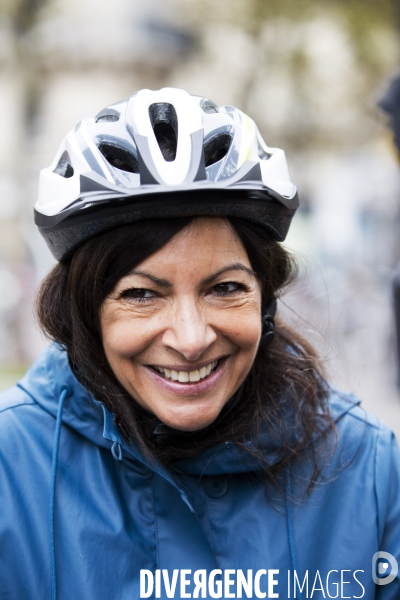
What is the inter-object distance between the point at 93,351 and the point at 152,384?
0.26 m

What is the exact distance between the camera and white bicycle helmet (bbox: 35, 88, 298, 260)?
232 cm

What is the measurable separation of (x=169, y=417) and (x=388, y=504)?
2.70ft

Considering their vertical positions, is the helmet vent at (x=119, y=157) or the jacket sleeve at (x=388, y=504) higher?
→ the helmet vent at (x=119, y=157)

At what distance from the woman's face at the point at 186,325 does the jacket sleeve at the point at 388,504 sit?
2.01 ft

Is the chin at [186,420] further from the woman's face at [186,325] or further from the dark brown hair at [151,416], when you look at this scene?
the dark brown hair at [151,416]

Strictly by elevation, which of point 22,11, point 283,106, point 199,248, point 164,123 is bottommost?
point 199,248

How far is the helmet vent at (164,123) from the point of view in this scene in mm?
2561

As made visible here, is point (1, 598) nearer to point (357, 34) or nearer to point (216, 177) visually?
point (216, 177)

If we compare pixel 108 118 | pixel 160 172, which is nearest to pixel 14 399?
pixel 160 172

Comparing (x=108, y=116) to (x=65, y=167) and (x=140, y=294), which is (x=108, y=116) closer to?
(x=65, y=167)

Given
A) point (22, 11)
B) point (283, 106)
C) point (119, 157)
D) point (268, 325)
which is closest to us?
point (119, 157)

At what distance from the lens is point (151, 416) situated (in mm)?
2570

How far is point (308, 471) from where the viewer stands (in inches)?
104

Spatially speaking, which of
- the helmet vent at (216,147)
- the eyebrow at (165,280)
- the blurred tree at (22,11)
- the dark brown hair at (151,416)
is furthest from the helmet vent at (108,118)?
the blurred tree at (22,11)
